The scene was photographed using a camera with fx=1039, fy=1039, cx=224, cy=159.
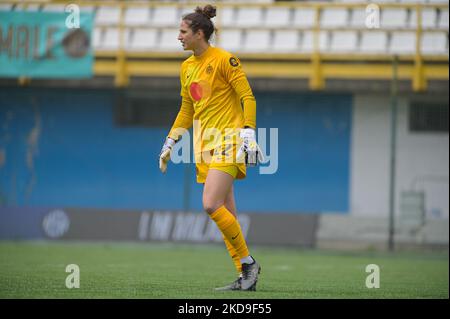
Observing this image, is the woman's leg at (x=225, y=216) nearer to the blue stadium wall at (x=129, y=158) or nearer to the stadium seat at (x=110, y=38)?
the blue stadium wall at (x=129, y=158)

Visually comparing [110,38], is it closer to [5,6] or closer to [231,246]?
[5,6]

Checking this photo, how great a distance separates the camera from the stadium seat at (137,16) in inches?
891

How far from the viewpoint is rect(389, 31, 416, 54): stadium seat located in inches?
830

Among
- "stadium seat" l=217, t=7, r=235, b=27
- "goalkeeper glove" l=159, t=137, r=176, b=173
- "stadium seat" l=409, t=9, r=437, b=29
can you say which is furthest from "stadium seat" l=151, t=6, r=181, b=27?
"goalkeeper glove" l=159, t=137, r=176, b=173

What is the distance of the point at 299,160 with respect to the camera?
2173 centimetres

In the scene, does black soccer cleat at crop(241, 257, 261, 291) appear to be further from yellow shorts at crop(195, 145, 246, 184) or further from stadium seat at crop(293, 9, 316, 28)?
stadium seat at crop(293, 9, 316, 28)

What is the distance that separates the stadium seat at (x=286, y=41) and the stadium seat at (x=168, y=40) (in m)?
2.03

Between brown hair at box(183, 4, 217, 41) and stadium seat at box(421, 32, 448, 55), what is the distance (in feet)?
42.0

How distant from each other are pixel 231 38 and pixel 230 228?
13843mm

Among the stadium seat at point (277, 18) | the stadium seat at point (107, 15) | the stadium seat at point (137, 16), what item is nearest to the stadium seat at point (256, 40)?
the stadium seat at point (277, 18)

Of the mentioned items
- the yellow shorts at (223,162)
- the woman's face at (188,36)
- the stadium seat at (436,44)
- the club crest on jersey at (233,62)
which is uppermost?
the stadium seat at (436,44)
